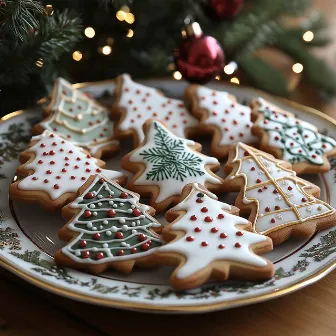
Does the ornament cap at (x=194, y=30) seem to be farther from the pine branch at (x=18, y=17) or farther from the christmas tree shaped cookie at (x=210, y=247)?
the christmas tree shaped cookie at (x=210, y=247)

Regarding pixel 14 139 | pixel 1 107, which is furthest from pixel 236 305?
pixel 1 107

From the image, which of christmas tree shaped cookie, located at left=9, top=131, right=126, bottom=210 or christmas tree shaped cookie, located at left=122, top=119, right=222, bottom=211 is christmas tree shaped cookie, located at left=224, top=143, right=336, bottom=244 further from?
christmas tree shaped cookie, located at left=9, top=131, right=126, bottom=210

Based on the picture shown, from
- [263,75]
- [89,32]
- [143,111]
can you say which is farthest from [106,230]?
[263,75]

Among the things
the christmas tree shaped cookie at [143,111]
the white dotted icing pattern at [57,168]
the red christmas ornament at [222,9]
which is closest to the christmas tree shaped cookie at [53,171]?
the white dotted icing pattern at [57,168]

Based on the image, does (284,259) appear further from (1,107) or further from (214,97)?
(1,107)

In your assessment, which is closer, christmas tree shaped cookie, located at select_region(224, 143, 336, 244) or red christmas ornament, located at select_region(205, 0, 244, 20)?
christmas tree shaped cookie, located at select_region(224, 143, 336, 244)

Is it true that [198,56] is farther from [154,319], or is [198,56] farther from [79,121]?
[154,319]

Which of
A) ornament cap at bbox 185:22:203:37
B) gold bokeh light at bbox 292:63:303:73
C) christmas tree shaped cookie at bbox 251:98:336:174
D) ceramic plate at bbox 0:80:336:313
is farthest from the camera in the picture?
gold bokeh light at bbox 292:63:303:73

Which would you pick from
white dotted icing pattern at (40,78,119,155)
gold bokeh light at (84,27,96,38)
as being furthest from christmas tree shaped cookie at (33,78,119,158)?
gold bokeh light at (84,27,96,38)

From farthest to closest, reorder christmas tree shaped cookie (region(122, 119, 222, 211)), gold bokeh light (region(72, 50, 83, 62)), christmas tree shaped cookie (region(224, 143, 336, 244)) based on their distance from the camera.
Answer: gold bokeh light (region(72, 50, 83, 62)), christmas tree shaped cookie (region(122, 119, 222, 211)), christmas tree shaped cookie (region(224, 143, 336, 244))
